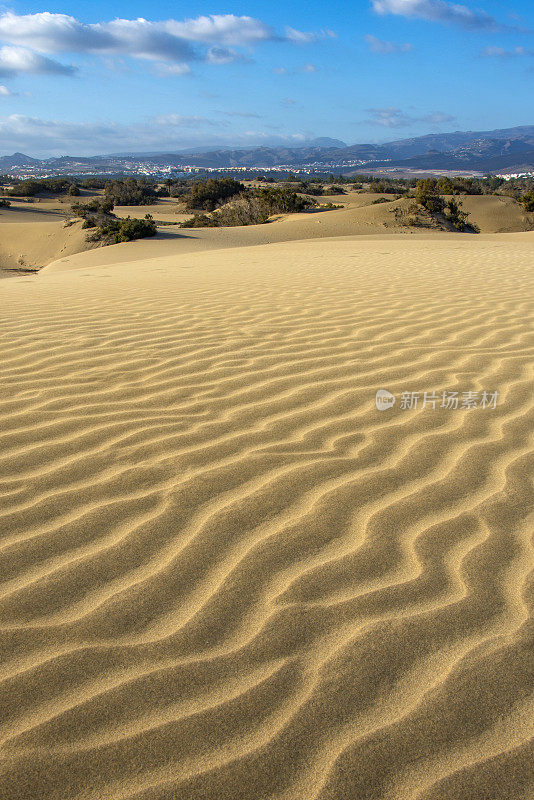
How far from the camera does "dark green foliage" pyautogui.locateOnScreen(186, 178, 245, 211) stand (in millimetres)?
34125

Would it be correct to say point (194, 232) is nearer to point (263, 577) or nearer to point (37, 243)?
point (37, 243)

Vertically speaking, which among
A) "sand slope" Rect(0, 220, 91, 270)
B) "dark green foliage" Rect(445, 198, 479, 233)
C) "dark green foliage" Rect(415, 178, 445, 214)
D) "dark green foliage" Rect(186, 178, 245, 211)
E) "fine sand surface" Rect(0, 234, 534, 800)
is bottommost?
"fine sand surface" Rect(0, 234, 534, 800)

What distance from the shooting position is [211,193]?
112ft

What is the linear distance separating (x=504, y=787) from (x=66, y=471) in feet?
6.77

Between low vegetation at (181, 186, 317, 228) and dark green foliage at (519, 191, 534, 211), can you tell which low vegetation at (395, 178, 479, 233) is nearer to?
dark green foliage at (519, 191, 534, 211)

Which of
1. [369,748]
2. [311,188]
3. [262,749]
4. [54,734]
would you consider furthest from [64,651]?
[311,188]

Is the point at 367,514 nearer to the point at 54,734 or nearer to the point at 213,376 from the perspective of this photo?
the point at 54,734

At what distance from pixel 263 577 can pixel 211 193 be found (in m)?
34.5

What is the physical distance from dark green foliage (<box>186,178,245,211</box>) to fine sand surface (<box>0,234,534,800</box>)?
3168 cm

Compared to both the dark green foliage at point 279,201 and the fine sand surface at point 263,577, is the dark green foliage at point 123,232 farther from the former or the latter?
the fine sand surface at point 263,577

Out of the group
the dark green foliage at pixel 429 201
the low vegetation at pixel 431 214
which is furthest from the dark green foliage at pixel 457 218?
the dark green foliage at pixel 429 201

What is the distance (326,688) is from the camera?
1.63 metres

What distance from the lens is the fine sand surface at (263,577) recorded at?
1.45 meters

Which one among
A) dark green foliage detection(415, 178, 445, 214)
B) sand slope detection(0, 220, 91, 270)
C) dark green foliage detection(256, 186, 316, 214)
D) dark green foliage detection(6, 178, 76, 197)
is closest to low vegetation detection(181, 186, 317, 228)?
dark green foliage detection(256, 186, 316, 214)
